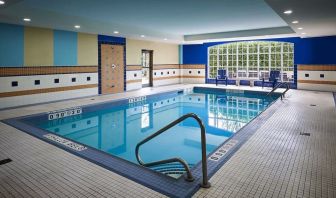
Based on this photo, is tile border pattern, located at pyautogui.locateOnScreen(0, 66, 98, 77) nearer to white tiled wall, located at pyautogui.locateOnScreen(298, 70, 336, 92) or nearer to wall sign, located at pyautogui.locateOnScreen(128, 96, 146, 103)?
wall sign, located at pyautogui.locateOnScreen(128, 96, 146, 103)

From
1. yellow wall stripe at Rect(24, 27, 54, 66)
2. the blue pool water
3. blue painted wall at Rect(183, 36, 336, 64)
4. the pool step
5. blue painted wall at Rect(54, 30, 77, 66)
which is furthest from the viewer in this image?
blue painted wall at Rect(183, 36, 336, 64)

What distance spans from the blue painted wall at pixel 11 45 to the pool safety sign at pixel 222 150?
20.4ft

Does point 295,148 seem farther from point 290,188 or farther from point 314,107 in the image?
point 314,107

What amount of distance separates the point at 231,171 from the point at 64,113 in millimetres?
4913

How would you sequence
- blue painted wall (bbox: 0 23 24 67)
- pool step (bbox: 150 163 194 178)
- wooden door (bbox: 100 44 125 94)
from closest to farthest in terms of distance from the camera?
1. pool step (bbox: 150 163 194 178)
2. blue painted wall (bbox: 0 23 24 67)
3. wooden door (bbox: 100 44 125 94)

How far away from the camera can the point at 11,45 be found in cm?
678

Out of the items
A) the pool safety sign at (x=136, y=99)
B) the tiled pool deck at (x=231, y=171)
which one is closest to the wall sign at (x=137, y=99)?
the pool safety sign at (x=136, y=99)

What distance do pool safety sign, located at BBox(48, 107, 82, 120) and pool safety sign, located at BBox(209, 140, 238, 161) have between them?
14.3 ft

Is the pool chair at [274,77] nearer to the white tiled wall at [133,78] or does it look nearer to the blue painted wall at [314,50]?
the blue painted wall at [314,50]


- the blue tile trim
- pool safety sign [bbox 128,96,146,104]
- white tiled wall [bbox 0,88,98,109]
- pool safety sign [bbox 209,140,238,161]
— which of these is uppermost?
white tiled wall [bbox 0,88,98,109]

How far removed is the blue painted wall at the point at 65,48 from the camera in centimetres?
791

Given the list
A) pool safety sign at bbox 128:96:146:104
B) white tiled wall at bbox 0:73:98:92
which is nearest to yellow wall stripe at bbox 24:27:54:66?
white tiled wall at bbox 0:73:98:92

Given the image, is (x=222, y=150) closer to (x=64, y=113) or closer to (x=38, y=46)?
(x=64, y=113)

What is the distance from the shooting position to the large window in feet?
37.8
